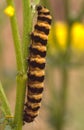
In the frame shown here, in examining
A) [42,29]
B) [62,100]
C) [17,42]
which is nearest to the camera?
[17,42]

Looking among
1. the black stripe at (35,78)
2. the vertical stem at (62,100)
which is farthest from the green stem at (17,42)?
the vertical stem at (62,100)

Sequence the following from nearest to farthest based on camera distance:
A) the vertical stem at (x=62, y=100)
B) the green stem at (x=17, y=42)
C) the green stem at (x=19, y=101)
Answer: the green stem at (x=17, y=42), the green stem at (x=19, y=101), the vertical stem at (x=62, y=100)

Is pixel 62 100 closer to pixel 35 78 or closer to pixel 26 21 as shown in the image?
pixel 35 78

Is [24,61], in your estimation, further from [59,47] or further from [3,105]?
[59,47]

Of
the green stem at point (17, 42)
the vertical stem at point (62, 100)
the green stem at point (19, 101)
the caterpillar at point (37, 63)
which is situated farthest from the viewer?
the vertical stem at point (62, 100)

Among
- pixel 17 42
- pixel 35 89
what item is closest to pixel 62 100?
pixel 35 89

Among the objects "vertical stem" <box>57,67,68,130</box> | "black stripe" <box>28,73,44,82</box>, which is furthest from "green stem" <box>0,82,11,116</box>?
"vertical stem" <box>57,67,68,130</box>

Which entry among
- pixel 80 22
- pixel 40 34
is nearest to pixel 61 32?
pixel 80 22

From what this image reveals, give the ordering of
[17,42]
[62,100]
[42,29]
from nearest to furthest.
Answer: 1. [17,42]
2. [42,29]
3. [62,100]

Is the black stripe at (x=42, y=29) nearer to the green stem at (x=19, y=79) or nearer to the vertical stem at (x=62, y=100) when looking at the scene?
the green stem at (x=19, y=79)
